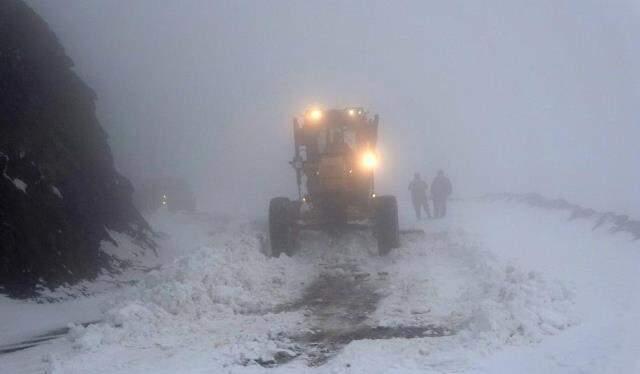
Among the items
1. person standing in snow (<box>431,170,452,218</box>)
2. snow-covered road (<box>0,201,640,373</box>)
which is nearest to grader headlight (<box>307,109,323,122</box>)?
snow-covered road (<box>0,201,640,373</box>)

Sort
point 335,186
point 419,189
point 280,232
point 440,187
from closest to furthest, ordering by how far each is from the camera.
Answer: point 280,232 < point 335,186 < point 440,187 < point 419,189

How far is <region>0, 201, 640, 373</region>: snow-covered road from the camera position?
249 inches

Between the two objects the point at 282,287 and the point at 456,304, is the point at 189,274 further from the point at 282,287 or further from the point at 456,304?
the point at 456,304

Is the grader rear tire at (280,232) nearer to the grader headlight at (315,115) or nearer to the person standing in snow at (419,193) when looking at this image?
the grader headlight at (315,115)

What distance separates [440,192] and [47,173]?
13.4m

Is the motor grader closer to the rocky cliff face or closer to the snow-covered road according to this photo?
the snow-covered road

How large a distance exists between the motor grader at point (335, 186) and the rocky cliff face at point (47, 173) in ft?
13.8

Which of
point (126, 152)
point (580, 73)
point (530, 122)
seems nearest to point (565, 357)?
point (126, 152)

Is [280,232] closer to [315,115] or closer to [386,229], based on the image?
[386,229]

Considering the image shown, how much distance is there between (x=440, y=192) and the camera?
70.6 ft

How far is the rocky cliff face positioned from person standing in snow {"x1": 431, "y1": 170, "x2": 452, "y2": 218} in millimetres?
10214

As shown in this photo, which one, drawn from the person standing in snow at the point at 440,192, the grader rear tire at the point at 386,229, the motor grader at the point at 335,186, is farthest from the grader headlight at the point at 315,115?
the person standing in snow at the point at 440,192

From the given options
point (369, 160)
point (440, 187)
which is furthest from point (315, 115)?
point (440, 187)

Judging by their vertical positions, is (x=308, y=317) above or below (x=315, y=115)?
below
